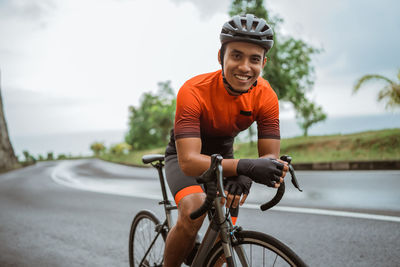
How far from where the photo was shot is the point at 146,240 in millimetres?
3232

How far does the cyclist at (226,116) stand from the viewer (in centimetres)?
202

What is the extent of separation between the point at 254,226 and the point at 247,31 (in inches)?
141

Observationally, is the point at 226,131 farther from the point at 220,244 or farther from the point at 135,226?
the point at 135,226

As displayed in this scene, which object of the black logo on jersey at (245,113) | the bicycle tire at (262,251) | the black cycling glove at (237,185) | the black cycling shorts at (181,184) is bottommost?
the bicycle tire at (262,251)

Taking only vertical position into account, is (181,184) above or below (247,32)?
below

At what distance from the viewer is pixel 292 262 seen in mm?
1767

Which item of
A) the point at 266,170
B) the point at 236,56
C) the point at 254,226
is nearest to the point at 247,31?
the point at 236,56

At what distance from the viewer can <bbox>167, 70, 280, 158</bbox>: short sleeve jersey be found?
84.0 inches

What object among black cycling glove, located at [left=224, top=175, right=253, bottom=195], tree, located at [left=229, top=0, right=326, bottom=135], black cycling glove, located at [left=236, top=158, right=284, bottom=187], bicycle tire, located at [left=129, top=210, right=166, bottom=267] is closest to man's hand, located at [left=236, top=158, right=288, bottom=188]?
black cycling glove, located at [left=236, top=158, right=284, bottom=187]

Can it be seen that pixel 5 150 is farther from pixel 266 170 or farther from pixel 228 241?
pixel 266 170

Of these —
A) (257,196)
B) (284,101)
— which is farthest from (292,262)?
(284,101)

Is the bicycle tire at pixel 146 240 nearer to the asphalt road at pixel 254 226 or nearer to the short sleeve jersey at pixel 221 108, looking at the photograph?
the asphalt road at pixel 254 226

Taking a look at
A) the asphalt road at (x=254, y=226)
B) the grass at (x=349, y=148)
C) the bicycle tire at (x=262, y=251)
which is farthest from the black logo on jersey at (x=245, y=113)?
the grass at (x=349, y=148)

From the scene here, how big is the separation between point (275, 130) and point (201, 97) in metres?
0.53
